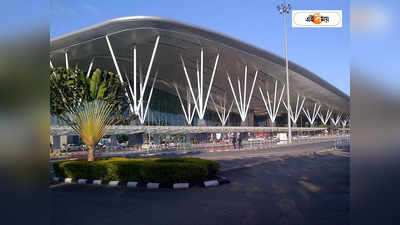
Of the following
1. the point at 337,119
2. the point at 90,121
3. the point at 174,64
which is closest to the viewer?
the point at 90,121

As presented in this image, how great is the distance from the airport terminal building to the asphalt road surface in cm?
2425

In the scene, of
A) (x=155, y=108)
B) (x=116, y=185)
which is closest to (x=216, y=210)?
(x=116, y=185)

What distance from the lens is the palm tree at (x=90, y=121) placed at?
14.5 metres

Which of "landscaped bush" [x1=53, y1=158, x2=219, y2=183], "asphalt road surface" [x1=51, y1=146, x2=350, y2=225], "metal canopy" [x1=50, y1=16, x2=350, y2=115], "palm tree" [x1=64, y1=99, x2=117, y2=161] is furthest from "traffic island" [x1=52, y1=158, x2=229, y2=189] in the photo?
"metal canopy" [x1=50, y1=16, x2=350, y2=115]

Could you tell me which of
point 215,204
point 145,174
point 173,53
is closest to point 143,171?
point 145,174

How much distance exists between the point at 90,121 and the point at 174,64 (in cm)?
3457

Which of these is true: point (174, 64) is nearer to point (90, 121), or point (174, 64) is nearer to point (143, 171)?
point (90, 121)

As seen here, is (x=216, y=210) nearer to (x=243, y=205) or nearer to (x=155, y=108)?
(x=243, y=205)

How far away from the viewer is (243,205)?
695 centimetres

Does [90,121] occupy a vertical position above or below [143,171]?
above

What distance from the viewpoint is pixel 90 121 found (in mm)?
14609

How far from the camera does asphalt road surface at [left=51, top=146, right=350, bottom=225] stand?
19.3ft
